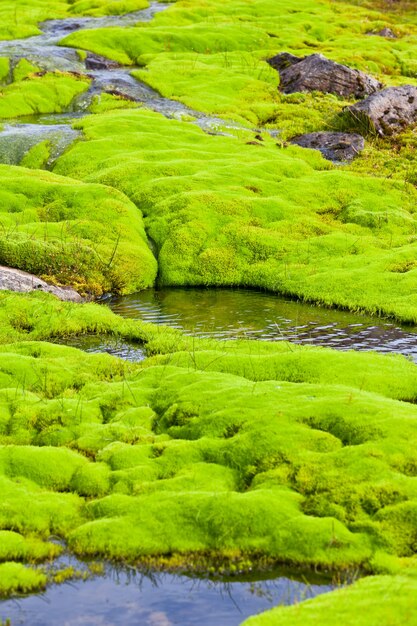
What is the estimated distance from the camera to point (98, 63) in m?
62.4

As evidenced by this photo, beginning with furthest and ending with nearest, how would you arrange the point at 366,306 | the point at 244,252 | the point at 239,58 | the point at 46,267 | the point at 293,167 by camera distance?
the point at 239,58 → the point at 293,167 → the point at 244,252 → the point at 46,267 → the point at 366,306

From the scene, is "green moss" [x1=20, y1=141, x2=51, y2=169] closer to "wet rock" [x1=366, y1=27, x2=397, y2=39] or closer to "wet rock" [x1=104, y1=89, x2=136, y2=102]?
"wet rock" [x1=104, y1=89, x2=136, y2=102]

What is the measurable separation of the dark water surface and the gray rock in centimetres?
4155

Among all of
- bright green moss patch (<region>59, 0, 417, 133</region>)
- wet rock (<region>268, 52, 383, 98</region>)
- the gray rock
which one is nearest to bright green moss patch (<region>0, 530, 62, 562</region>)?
bright green moss patch (<region>59, 0, 417, 133</region>)

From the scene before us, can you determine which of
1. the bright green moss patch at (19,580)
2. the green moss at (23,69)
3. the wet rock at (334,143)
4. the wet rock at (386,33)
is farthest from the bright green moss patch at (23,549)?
the wet rock at (386,33)

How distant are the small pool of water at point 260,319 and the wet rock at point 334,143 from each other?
62.4 ft

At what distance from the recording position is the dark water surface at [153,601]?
1024cm

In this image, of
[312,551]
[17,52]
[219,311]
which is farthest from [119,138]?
[312,551]

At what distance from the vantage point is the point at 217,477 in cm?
1323

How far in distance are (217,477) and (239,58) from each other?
197 ft

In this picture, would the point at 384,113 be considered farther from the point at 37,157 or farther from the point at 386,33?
the point at 386,33

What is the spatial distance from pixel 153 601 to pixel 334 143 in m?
39.9

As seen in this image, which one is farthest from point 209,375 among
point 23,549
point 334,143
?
point 334,143

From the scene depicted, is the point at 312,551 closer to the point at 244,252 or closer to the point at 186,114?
the point at 244,252
